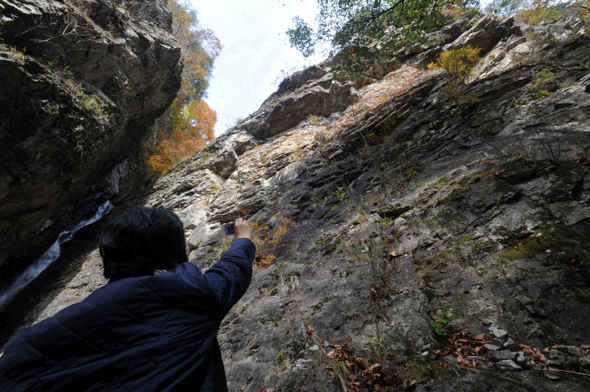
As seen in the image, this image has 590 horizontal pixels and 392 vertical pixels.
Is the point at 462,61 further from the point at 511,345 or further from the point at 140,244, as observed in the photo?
the point at 140,244

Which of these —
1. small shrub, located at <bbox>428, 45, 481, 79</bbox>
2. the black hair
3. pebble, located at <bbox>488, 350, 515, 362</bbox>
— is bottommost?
pebble, located at <bbox>488, 350, 515, 362</bbox>

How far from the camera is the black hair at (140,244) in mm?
1381

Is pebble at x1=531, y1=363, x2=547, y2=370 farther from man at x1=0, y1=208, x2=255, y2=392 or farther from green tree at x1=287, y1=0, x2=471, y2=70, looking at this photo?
green tree at x1=287, y1=0, x2=471, y2=70

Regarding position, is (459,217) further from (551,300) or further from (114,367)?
(114,367)

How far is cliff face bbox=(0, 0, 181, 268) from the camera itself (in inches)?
222

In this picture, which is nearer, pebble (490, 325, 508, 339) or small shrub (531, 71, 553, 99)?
pebble (490, 325, 508, 339)

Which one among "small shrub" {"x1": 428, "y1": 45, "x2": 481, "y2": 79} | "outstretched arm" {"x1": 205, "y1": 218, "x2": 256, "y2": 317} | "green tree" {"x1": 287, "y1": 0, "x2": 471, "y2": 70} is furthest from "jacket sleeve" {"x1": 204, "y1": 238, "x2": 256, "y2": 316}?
"small shrub" {"x1": 428, "y1": 45, "x2": 481, "y2": 79}

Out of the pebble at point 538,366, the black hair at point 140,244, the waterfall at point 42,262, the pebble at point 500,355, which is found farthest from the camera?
the waterfall at point 42,262

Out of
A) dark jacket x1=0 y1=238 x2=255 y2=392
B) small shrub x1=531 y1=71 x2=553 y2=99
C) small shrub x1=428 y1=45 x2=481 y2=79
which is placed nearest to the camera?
dark jacket x1=0 y1=238 x2=255 y2=392

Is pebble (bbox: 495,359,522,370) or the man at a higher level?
the man

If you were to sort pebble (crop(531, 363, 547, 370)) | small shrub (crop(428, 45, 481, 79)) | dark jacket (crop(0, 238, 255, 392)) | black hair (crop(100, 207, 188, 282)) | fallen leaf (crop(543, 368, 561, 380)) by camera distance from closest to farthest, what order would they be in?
dark jacket (crop(0, 238, 255, 392)) → black hair (crop(100, 207, 188, 282)) → fallen leaf (crop(543, 368, 561, 380)) → pebble (crop(531, 363, 547, 370)) → small shrub (crop(428, 45, 481, 79))

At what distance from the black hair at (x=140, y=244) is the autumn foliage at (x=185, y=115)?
16.5 metres

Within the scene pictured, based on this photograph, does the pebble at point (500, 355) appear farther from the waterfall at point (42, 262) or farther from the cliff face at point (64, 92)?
the waterfall at point (42, 262)

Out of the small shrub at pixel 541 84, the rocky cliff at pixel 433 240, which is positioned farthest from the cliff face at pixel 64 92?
the small shrub at pixel 541 84
